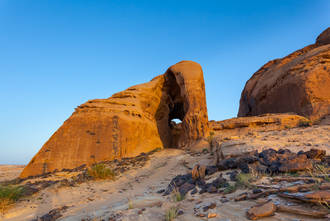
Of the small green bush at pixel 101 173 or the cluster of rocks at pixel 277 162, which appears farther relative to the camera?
the small green bush at pixel 101 173

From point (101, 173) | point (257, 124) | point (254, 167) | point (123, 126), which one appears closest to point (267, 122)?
point (257, 124)

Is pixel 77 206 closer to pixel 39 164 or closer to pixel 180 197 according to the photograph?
pixel 180 197

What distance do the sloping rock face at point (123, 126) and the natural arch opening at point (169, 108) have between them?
0.26ft

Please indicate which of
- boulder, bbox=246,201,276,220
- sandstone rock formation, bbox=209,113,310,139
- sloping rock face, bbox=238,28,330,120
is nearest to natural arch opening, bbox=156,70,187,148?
sandstone rock formation, bbox=209,113,310,139

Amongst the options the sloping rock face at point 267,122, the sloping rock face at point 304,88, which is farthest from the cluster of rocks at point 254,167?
the sloping rock face at point 304,88

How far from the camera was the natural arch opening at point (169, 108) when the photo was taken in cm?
1409

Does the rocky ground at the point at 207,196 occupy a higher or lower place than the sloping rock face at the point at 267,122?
lower

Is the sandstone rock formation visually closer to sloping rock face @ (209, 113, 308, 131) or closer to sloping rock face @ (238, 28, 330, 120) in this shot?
sloping rock face @ (209, 113, 308, 131)

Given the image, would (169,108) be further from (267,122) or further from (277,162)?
(277,162)

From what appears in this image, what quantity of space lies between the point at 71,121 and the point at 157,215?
8.49 m

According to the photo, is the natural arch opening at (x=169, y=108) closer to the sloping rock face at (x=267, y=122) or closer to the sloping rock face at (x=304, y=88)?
the sloping rock face at (x=267, y=122)

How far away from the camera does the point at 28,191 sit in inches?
205

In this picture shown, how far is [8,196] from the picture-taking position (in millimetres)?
4656

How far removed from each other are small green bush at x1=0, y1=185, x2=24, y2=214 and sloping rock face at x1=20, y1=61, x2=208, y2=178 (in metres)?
3.31
